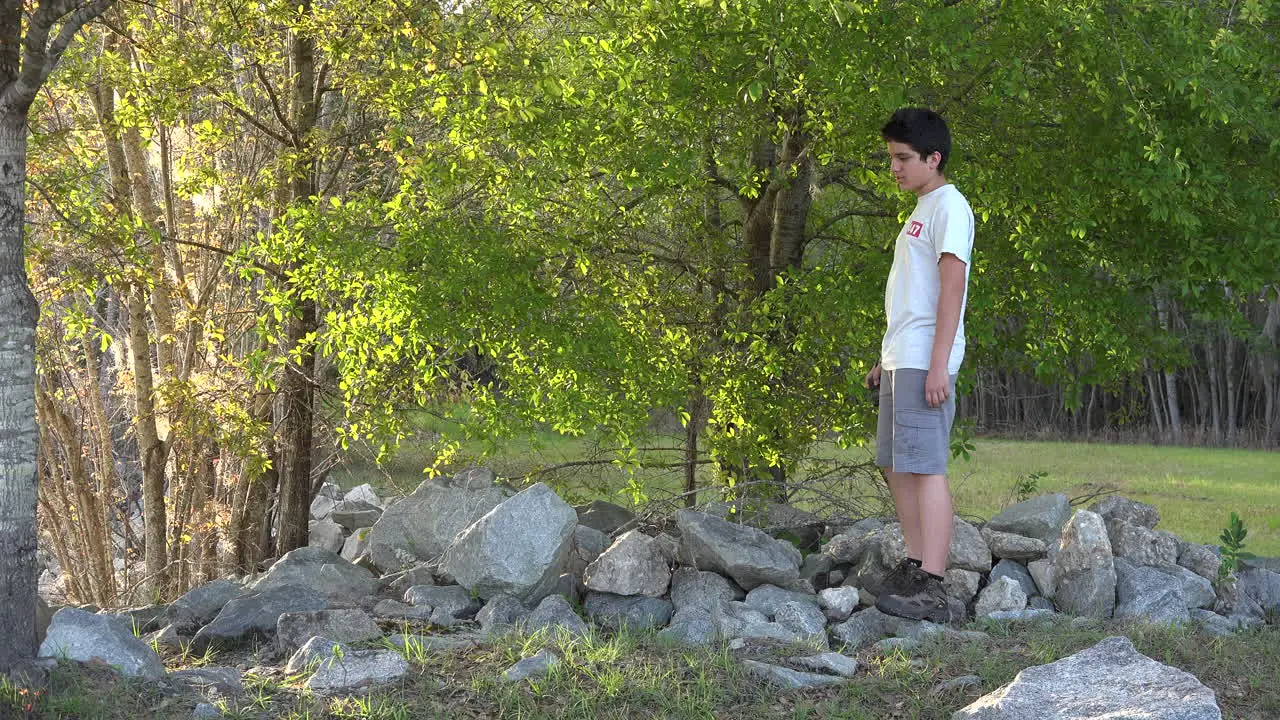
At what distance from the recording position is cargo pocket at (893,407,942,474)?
4.99 meters

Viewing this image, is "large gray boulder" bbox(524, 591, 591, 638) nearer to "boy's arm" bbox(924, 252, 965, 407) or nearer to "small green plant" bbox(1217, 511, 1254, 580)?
"boy's arm" bbox(924, 252, 965, 407)

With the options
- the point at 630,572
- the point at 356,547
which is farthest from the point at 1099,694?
the point at 356,547

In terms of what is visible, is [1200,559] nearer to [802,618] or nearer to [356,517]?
[802,618]

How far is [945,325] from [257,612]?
10.4ft

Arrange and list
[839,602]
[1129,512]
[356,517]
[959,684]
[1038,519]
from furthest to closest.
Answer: [356,517] → [1129,512] → [1038,519] → [839,602] → [959,684]

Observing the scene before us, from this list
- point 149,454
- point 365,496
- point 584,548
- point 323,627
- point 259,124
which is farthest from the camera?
point 365,496

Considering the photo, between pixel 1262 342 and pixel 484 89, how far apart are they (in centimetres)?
1986

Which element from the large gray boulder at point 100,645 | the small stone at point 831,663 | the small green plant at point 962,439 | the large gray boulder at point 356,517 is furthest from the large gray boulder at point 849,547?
the large gray boulder at point 356,517

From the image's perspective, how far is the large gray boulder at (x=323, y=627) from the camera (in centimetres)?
487

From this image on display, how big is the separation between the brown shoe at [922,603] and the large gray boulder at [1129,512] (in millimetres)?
2049

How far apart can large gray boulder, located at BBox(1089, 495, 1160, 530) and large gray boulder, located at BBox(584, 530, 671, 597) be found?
9.30 ft

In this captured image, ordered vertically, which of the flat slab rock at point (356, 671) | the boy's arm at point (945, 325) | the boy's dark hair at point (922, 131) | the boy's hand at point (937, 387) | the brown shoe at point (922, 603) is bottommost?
the flat slab rock at point (356, 671)

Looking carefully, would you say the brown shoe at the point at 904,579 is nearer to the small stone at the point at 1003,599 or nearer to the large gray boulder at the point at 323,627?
the small stone at the point at 1003,599

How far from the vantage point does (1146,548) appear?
6203 millimetres
